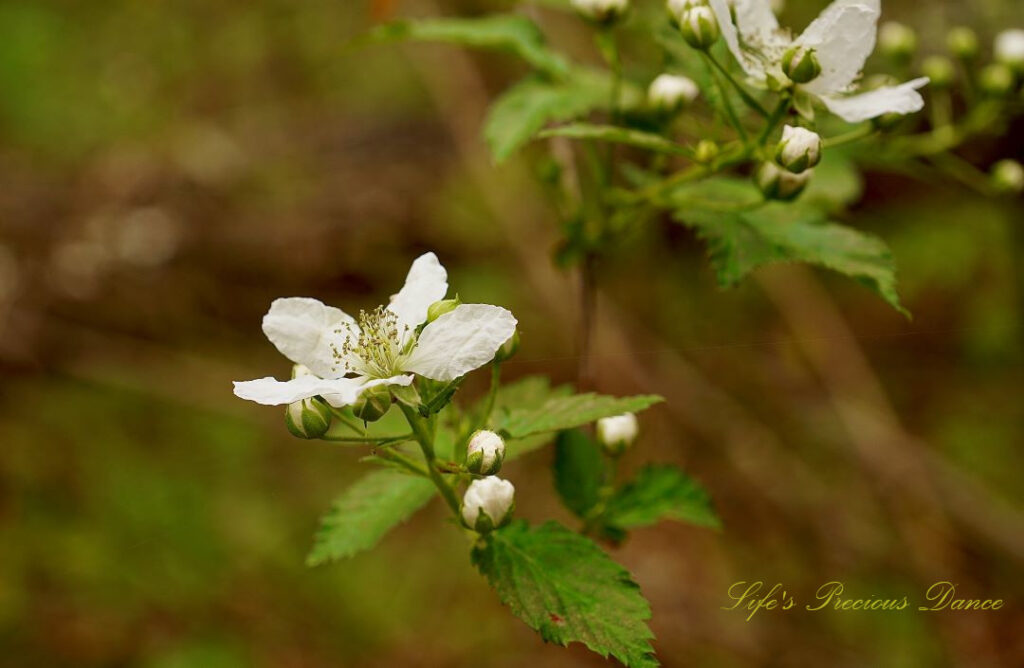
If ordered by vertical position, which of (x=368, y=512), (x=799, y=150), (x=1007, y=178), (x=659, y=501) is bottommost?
(x=659, y=501)

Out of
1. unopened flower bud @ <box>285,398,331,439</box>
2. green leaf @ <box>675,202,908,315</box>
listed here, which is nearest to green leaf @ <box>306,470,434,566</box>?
unopened flower bud @ <box>285,398,331,439</box>

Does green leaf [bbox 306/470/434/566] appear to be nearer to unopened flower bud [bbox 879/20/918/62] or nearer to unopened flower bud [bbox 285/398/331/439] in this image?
unopened flower bud [bbox 285/398/331/439]

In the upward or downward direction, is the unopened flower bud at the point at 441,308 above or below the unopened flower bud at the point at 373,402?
above

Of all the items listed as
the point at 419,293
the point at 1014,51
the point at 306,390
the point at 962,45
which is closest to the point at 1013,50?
the point at 1014,51

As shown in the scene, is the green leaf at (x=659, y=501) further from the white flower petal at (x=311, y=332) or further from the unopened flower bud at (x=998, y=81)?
the unopened flower bud at (x=998, y=81)

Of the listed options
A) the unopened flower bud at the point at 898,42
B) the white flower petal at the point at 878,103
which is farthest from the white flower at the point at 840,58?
the unopened flower bud at the point at 898,42

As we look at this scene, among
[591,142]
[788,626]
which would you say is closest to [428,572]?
[788,626]

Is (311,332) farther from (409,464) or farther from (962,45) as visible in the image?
(962,45)
